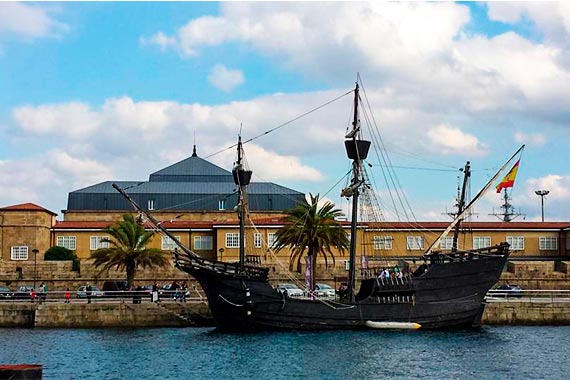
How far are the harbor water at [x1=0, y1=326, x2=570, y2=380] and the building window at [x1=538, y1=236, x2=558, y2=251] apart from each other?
3415 centimetres

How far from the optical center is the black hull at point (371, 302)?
2020 inches

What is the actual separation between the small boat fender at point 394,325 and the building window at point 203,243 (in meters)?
37.5

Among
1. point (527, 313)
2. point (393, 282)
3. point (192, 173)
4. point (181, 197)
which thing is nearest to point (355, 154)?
point (393, 282)

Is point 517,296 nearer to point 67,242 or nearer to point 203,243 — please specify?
point 203,243

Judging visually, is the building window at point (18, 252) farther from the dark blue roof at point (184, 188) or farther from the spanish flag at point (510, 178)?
the spanish flag at point (510, 178)

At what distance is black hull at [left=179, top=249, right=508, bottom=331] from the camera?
51.3 meters

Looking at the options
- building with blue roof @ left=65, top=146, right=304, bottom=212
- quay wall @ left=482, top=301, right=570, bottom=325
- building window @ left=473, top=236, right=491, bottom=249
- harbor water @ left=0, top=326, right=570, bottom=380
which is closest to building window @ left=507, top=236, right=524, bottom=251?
building window @ left=473, top=236, right=491, bottom=249

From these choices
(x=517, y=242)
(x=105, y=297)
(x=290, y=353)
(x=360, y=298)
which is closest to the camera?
(x=290, y=353)

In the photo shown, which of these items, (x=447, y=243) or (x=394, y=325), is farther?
(x=447, y=243)

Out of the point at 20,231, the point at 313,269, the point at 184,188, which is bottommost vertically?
the point at 313,269

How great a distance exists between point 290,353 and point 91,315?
15756mm

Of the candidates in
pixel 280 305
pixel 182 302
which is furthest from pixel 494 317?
pixel 182 302

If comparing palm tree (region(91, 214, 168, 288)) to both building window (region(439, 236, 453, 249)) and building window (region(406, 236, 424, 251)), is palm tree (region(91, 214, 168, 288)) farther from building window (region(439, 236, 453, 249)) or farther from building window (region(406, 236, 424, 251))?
building window (region(439, 236, 453, 249))

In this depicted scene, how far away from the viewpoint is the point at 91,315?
5425 centimetres
